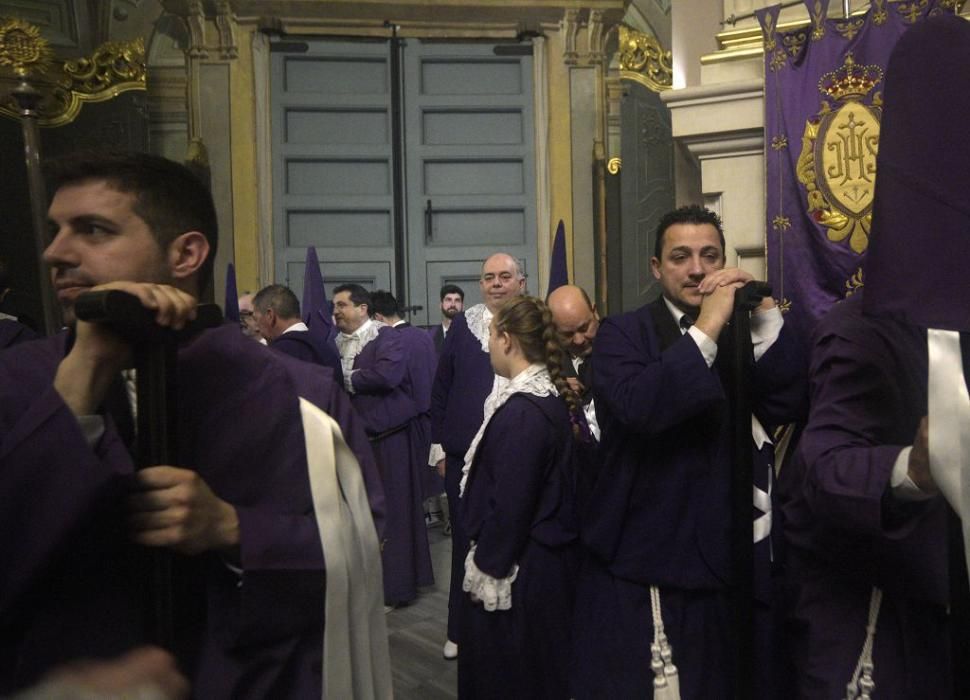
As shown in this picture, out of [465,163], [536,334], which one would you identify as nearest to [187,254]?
[536,334]

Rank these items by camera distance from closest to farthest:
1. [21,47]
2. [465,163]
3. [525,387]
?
1. [525,387]
2. [21,47]
3. [465,163]

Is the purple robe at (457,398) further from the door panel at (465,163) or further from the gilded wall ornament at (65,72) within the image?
the gilded wall ornament at (65,72)

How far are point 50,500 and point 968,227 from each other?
1.20m

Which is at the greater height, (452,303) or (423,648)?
(452,303)

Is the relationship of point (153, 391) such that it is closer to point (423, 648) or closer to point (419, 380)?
point (423, 648)

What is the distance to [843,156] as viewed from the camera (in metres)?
3.38

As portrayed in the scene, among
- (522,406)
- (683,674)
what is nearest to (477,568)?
(522,406)

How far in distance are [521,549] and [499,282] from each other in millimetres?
1752

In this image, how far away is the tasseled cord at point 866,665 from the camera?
153 cm

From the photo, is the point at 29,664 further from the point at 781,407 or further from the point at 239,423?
the point at 781,407

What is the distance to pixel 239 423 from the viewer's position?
1231mm

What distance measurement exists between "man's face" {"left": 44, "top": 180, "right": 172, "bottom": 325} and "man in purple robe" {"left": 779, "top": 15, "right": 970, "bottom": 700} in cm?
106

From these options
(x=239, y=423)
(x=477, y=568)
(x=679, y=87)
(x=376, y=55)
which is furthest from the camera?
(x=376, y=55)

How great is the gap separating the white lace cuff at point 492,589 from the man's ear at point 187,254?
1.45 meters
